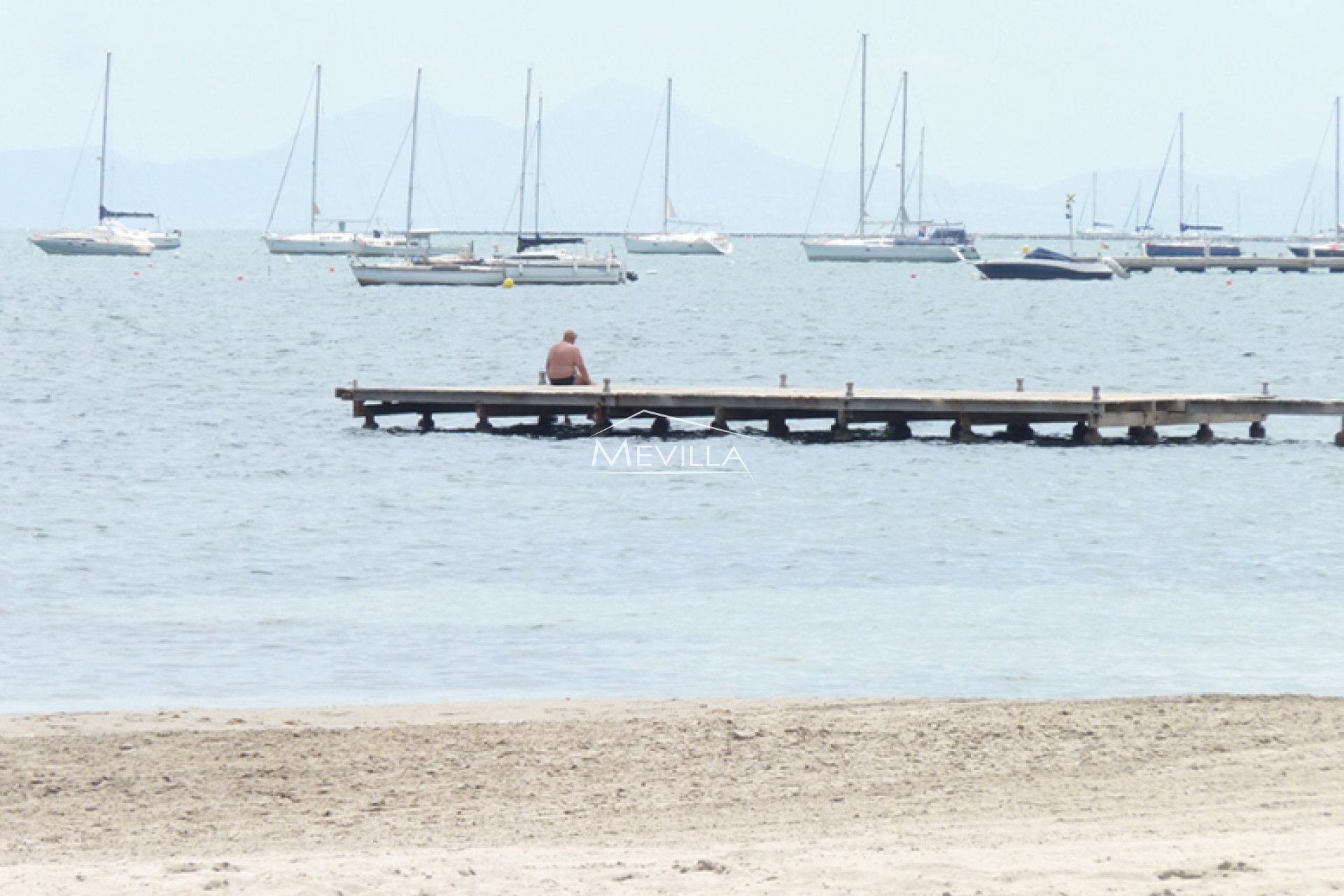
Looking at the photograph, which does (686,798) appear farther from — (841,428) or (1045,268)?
(1045,268)

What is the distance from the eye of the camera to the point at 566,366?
3219 cm

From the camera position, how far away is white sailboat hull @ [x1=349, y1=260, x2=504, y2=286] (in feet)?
323

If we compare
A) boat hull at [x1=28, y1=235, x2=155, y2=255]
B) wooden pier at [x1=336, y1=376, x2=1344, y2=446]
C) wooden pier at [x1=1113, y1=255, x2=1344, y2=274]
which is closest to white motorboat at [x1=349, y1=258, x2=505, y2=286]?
wooden pier at [x1=336, y1=376, x2=1344, y2=446]

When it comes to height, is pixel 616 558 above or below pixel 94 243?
Answer: below

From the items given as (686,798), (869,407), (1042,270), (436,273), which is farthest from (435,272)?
(686,798)

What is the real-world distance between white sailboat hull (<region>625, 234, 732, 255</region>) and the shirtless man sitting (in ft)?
411

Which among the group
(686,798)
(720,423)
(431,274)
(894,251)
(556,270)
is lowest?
(686,798)

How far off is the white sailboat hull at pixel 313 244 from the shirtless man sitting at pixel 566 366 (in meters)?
130

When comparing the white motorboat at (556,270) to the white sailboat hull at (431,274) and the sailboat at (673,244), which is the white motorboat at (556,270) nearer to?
the white sailboat hull at (431,274)

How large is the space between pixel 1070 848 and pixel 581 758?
347cm

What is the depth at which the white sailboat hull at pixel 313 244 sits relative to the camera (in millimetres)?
160500

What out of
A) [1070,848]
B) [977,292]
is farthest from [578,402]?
[977,292]

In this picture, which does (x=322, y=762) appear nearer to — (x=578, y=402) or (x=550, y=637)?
(x=550, y=637)

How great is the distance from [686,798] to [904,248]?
141807 millimetres
